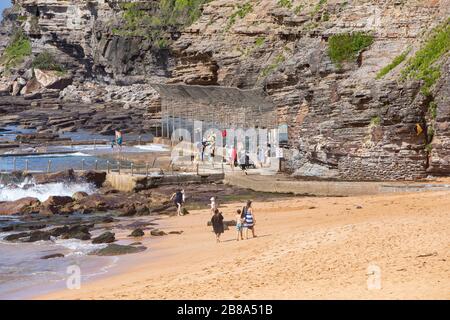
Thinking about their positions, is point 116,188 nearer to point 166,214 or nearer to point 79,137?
point 166,214

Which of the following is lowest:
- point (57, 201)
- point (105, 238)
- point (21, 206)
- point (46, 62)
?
point (105, 238)

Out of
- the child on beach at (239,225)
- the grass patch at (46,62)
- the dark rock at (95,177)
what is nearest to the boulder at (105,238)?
A: the child on beach at (239,225)

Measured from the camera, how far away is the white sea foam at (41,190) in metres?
34.8

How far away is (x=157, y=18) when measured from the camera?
10369 cm

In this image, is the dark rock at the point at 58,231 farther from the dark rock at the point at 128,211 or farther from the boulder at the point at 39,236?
the dark rock at the point at 128,211

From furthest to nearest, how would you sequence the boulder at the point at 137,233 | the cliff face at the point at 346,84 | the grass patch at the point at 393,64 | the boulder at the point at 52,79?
the boulder at the point at 52,79 < the grass patch at the point at 393,64 < the cliff face at the point at 346,84 < the boulder at the point at 137,233

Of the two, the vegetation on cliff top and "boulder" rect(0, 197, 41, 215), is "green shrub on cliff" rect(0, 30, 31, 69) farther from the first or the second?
"boulder" rect(0, 197, 41, 215)

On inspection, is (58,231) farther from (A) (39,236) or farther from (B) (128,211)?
(B) (128,211)

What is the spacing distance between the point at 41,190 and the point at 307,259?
64.6ft

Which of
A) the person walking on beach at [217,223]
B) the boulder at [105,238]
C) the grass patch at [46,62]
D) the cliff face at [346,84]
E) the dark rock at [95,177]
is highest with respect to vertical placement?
the grass patch at [46,62]

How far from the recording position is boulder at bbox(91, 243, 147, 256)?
71.8ft

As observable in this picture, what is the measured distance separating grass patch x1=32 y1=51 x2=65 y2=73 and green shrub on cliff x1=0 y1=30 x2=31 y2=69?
6405 millimetres

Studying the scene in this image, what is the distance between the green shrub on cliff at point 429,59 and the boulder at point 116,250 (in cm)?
1335

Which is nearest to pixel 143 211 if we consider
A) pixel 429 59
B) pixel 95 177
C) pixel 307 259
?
pixel 95 177
